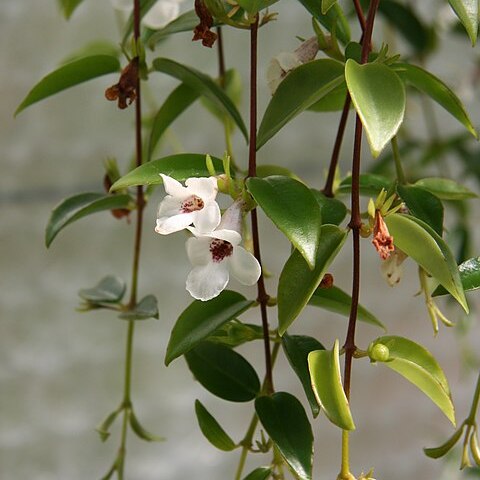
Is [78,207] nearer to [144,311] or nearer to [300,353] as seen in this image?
[144,311]

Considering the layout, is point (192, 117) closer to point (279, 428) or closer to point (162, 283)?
point (162, 283)

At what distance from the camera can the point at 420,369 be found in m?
0.44

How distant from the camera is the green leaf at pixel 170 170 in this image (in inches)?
17.1

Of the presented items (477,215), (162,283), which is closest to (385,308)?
(477,215)

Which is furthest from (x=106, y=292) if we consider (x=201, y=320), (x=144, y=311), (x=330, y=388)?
(x=330, y=388)

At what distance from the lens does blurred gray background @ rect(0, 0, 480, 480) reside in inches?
41.1

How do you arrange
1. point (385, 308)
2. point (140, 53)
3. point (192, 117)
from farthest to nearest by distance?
1. point (385, 308)
2. point (192, 117)
3. point (140, 53)

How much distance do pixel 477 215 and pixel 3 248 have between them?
2.39ft

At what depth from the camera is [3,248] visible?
1048 mm

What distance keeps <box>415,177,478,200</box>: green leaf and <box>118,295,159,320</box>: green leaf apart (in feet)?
0.66

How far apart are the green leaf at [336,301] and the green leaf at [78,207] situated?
16 cm

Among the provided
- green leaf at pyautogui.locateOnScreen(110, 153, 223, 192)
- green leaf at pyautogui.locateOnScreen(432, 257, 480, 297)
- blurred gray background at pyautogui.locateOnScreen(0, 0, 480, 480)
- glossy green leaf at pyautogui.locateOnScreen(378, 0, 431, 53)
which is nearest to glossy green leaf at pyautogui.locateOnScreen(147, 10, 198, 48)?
green leaf at pyautogui.locateOnScreen(110, 153, 223, 192)

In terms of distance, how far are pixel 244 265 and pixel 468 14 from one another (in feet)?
0.56

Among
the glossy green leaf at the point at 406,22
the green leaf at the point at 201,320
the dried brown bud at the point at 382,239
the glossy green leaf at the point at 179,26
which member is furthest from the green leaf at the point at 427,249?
the glossy green leaf at the point at 406,22
